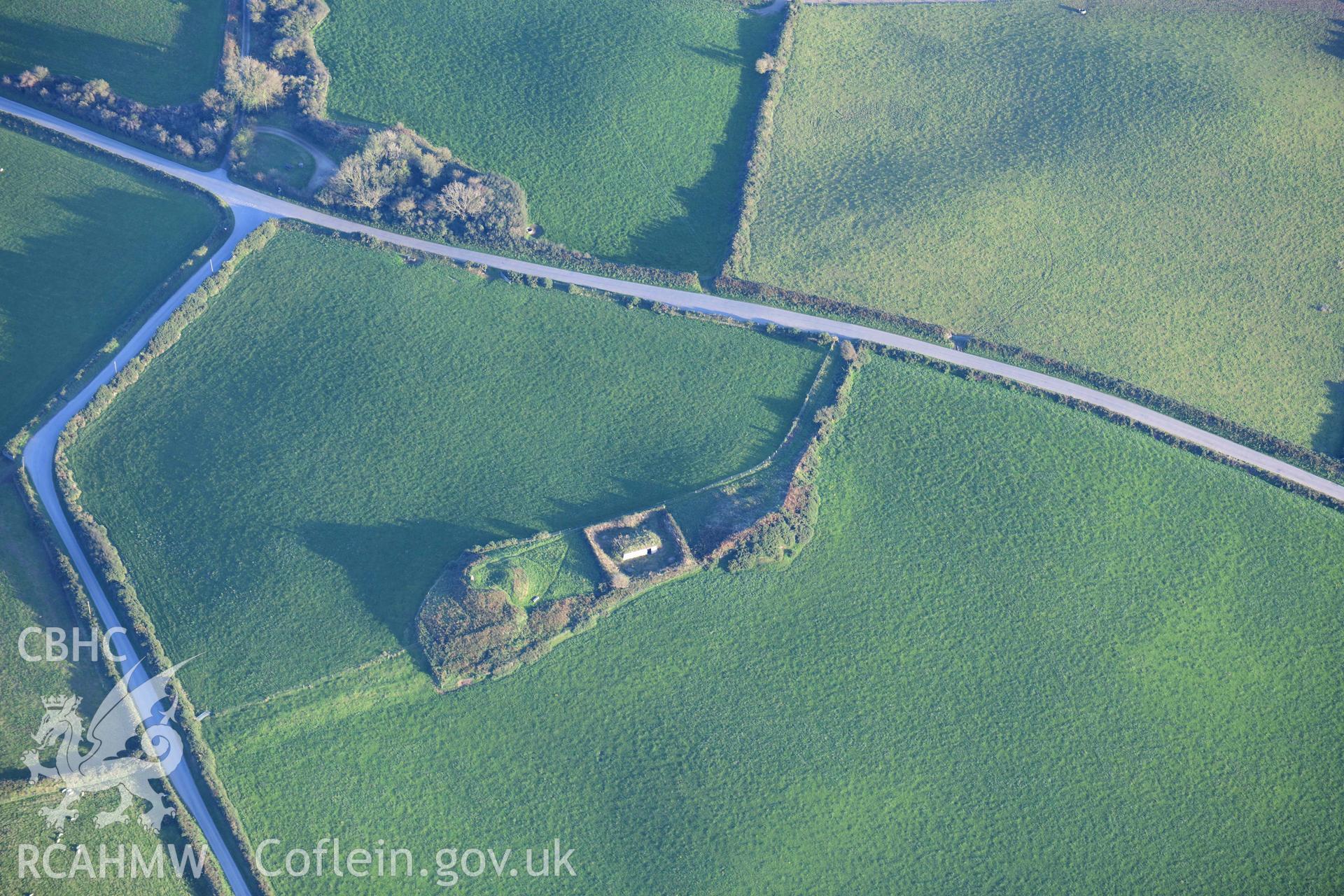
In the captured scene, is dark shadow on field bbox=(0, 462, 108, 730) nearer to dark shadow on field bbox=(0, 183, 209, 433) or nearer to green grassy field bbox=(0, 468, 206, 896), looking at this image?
green grassy field bbox=(0, 468, 206, 896)

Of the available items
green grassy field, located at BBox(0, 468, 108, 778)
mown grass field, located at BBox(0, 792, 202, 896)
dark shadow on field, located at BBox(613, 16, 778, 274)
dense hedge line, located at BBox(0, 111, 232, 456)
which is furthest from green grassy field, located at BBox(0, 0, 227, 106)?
mown grass field, located at BBox(0, 792, 202, 896)

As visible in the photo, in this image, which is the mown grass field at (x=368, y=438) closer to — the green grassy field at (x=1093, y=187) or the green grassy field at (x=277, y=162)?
the green grassy field at (x=277, y=162)

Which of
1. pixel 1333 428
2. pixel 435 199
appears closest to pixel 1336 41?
pixel 1333 428

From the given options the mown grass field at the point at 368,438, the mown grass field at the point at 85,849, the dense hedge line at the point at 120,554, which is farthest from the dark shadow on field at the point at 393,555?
the mown grass field at the point at 85,849

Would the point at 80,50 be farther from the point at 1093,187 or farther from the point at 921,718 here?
the point at 1093,187

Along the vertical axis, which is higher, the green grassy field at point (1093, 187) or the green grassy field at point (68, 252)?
the green grassy field at point (1093, 187)
